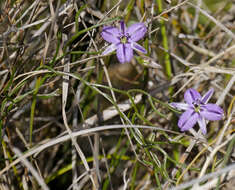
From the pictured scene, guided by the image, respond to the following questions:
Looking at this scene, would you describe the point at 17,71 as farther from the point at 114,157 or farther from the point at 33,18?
the point at 114,157

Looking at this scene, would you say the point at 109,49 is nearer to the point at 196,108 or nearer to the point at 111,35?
the point at 111,35

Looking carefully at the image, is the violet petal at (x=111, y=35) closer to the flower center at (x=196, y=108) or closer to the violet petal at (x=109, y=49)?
the violet petal at (x=109, y=49)

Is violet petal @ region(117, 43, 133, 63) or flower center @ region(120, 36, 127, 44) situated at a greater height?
flower center @ region(120, 36, 127, 44)

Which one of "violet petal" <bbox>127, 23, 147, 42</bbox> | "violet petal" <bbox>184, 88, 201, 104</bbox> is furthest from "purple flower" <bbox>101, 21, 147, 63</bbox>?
"violet petal" <bbox>184, 88, 201, 104</bbox>

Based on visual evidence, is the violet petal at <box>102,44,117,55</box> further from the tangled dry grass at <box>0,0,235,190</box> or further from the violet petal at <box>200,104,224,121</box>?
the violet petal at <box>200,104,224,121</box>

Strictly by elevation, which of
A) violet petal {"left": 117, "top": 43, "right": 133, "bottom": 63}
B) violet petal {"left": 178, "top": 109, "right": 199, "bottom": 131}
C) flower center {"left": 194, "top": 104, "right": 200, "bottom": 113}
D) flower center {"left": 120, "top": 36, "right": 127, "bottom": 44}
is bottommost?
violet petal {"left": 178, "top": 109, "right": 199, "bottom": 131}

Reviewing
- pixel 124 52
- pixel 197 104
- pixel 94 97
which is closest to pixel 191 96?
pixel 197 104

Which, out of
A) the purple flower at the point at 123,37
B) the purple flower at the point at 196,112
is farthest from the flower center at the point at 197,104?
the purple flower at the point at 123,37
